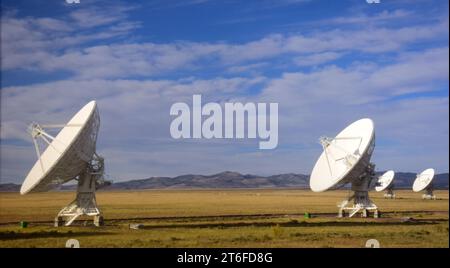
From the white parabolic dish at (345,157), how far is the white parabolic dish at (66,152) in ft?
60.0

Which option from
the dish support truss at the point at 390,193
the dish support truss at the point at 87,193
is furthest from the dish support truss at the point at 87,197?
the dish support truss at the point at 390,193

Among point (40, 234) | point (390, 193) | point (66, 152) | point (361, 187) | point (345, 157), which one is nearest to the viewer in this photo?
point (66, 152)

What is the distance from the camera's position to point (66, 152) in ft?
105

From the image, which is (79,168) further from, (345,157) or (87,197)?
(345,157)

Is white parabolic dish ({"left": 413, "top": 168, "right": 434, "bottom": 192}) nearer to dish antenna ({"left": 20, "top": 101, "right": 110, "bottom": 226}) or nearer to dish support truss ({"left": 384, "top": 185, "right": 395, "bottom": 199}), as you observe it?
dish support truss ({"left": 384, "top": 185, "right": 395, "bottom": 199})

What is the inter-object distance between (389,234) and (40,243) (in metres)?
19.0

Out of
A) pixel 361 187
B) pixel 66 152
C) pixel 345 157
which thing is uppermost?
pixel 345 157

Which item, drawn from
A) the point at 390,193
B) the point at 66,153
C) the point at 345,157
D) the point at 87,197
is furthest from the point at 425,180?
the point at 66,153

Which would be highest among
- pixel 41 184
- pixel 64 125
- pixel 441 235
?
pixel 64 125

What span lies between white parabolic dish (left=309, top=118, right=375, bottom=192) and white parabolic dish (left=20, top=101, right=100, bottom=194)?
721 inches

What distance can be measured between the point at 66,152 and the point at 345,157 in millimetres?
21602

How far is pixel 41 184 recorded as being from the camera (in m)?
32.7
